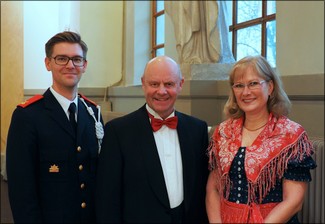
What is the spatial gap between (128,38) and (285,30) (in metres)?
5.81

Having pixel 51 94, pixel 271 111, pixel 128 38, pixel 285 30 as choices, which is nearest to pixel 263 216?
pixel 271 111

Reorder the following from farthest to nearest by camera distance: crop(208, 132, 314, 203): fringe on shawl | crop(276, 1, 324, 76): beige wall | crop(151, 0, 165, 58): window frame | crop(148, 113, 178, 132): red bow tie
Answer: crop(151, 0, 165, 58): window frame
crop(276, 1, 324, 76): beige wall
crop(148, 113, 178, 132): red bow tie
crop(208, 132, 314, 203): fringe on shawl

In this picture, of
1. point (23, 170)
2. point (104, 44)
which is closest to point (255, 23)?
point (104, 44)

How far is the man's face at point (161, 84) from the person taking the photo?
2.14 meters

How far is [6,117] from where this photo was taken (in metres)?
9.08

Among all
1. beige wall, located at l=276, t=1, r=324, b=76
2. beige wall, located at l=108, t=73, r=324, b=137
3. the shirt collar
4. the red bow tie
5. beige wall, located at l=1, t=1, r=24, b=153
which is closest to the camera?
the red bow tie

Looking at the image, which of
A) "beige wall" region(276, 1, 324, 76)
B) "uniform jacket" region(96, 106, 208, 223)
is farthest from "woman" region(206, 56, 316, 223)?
"beige wall" region(276, 1, 324, 76)

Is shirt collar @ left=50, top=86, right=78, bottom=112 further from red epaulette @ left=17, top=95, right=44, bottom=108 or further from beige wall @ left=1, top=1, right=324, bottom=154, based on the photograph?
beige wall @ left=1, top=1, right=324, bottom=154

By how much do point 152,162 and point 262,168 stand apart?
553 millimetres

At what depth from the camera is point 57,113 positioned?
2326 millimetres

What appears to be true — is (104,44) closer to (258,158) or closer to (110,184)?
(110,184)

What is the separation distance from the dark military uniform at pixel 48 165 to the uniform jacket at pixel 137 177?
0.70ft

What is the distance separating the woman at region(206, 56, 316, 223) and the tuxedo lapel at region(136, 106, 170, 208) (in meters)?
0.28

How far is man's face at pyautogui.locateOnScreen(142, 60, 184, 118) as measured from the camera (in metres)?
2.14
